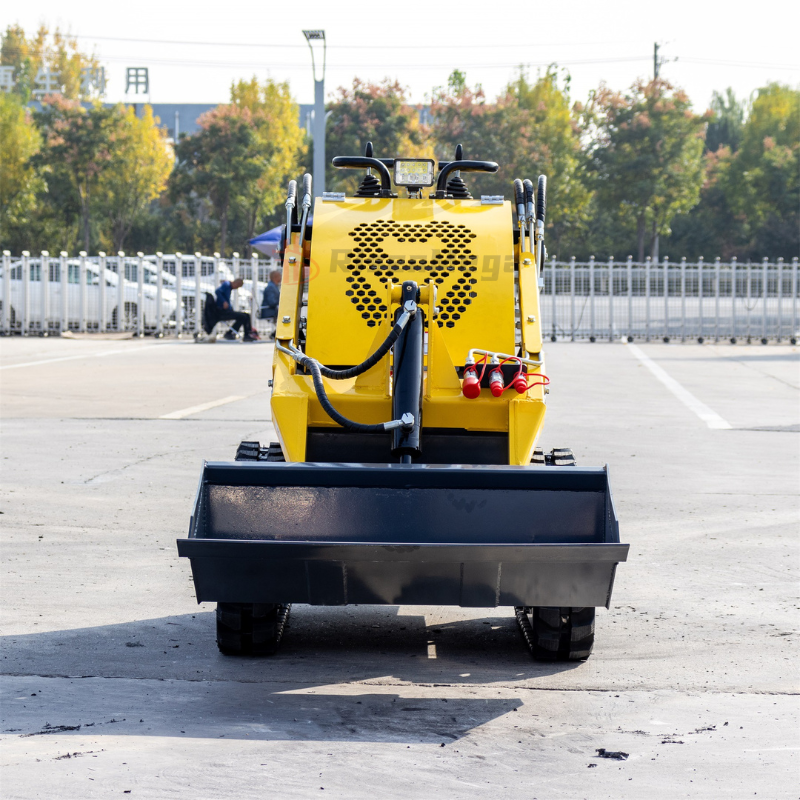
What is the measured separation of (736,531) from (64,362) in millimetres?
16368

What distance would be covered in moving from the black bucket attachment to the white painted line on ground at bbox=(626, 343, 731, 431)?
9.26m

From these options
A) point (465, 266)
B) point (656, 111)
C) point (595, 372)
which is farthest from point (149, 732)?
point (656, 111)

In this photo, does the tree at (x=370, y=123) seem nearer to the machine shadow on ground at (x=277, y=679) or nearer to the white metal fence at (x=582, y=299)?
the white metal fence at (x=582, y=299)

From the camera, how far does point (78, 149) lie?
4819 cm

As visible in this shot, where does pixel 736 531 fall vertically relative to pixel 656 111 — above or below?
below

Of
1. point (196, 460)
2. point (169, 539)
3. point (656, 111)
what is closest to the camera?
point (169, 539)

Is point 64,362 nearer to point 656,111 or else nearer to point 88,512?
point 88,512

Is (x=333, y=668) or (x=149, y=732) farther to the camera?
(x=333, y=668)

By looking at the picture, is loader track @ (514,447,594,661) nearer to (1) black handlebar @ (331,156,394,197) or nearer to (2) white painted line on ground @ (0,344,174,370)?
(1) black handlebar @ (331,156,394,197)

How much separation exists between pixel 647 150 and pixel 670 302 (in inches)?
827

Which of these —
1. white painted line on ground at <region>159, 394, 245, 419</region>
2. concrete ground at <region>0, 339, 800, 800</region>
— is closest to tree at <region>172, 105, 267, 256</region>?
white painted line on ground at <region>159, 394, 245, 419</region>

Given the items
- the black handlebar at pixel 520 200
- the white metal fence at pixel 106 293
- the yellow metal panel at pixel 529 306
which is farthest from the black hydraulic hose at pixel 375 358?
the white metal fence at pixel 106 293

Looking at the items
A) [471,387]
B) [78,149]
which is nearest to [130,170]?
[78,149]

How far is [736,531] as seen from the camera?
8.34 m
